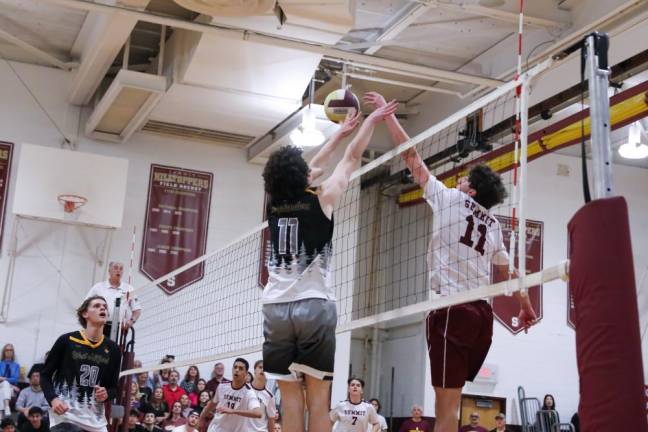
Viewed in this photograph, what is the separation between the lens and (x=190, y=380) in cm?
1761

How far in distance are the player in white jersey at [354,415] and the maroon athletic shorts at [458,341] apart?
337 inches

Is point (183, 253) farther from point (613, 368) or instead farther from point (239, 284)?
point (613, 368)

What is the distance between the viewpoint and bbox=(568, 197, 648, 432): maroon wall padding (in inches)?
Answer: 147

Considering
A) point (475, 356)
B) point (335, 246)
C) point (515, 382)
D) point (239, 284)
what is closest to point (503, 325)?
point (515, 382)

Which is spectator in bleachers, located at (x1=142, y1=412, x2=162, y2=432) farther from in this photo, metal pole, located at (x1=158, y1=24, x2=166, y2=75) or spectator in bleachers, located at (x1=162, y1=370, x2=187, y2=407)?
metal pole, located at (x1=158, y1=24, x2=166, y2=75)

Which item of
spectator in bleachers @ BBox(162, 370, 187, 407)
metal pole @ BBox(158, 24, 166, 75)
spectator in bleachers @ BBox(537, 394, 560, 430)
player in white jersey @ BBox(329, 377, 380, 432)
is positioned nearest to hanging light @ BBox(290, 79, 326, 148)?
metal pole @ BBox(158, 24, 166, 75)

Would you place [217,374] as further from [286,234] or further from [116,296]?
[286,234]

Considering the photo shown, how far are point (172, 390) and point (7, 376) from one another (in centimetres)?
303

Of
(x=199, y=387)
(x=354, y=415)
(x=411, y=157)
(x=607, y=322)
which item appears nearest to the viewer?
(x=607, y=322)

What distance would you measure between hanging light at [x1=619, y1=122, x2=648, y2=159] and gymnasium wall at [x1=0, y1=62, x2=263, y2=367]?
8.20 meters

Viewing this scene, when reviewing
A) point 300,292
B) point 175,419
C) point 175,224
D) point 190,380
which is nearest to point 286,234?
point 300,292

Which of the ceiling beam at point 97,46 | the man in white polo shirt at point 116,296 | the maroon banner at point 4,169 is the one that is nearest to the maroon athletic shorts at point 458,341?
the man in white polo shirt at point 116,296

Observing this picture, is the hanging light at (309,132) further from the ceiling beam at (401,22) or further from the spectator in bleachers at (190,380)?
the spectator in bleachers at (190,380)

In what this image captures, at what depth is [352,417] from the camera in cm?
1403
